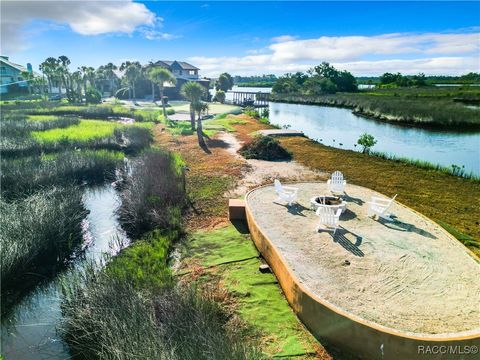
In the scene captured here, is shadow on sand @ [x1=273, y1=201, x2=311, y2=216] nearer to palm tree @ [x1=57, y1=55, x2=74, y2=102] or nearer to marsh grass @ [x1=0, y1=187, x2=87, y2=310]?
marsh grass @ [x1=0, y1=187, x2=87, y2=310]

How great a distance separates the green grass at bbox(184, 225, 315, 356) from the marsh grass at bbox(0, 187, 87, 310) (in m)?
4.06

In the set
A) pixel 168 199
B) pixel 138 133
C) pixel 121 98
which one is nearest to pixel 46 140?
pixel 138 133

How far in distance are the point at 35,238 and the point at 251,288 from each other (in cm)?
655

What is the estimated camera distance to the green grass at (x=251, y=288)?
20.1 ft

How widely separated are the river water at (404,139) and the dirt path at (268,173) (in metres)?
10.2

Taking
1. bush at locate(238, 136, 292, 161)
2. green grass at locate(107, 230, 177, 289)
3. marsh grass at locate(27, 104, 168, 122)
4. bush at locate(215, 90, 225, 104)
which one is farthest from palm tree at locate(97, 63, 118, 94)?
green grass at locate(107, 230, 177, 289)

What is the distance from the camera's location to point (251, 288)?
774cm

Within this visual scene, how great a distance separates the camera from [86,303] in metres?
6.80

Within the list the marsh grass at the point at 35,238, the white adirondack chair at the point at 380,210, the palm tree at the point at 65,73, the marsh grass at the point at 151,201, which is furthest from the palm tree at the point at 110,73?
the white adirondack chair at the point at 380,210

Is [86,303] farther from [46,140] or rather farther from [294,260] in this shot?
[46,140]

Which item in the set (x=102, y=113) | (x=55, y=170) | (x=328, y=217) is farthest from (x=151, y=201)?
(x=102, y=113)

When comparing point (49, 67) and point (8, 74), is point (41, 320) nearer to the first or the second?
point (49, 67)

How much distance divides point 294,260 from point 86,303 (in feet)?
15.4

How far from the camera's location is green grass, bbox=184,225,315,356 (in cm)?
613
